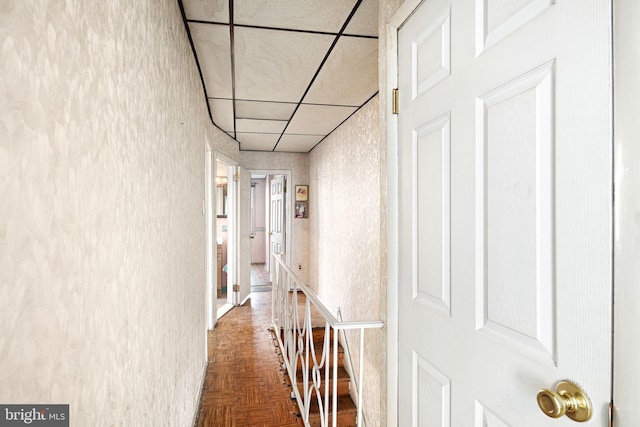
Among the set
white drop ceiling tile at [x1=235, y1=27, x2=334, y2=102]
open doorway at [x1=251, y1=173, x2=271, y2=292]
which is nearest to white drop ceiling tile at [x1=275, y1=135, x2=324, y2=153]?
white drop ceiling tile at [x1=235, y1=27, x2=334, y2=102]

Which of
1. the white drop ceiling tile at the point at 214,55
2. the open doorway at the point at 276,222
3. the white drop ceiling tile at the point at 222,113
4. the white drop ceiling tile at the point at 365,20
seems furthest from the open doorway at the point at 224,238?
the white drop ceiling tile at the point at 365,20

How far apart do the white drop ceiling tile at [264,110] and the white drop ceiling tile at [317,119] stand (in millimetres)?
116

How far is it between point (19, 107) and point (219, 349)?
3.62 m

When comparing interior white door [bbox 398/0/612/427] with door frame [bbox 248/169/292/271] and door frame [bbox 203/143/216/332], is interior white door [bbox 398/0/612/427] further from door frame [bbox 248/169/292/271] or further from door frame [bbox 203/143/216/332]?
door frame [bbox 248/169/292/271]

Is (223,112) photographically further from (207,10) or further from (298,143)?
(207,10)

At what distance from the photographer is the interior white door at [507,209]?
2.20ft

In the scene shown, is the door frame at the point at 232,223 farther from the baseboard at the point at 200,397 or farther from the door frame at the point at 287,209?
the baseboard at the point at 200,397

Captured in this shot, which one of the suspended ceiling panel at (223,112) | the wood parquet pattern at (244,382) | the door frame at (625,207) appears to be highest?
the suspended ceiling panel at (223,112)

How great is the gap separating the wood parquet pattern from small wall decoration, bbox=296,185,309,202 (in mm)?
2182

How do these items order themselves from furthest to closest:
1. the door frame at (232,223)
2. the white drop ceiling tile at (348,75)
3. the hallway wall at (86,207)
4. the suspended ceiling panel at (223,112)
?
the door frame at (232,223) < the suspended ceiling panel at (223,112) < the white drop ceiling tile at (348,75) < the hallway wall at (86,207)

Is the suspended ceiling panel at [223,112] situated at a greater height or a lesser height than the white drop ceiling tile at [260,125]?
greater

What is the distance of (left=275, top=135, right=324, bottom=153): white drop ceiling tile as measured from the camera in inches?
189

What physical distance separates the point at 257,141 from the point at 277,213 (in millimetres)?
1810

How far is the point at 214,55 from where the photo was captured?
7.60 feet
